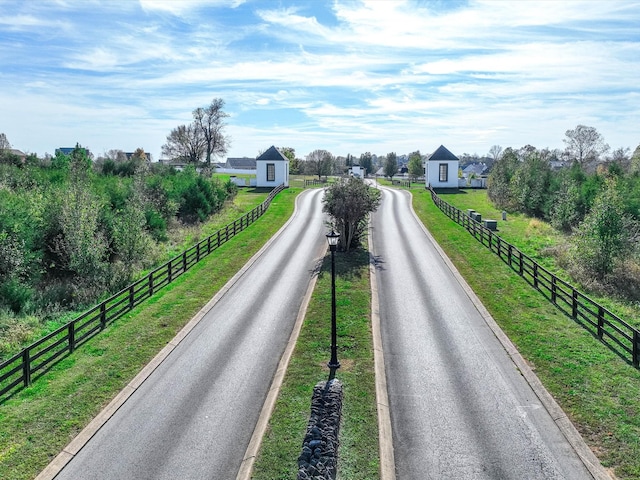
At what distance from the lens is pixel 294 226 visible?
4141 cm

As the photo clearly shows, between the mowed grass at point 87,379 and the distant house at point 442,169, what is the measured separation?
50.3 metres

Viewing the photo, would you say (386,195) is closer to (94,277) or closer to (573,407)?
(94,277)

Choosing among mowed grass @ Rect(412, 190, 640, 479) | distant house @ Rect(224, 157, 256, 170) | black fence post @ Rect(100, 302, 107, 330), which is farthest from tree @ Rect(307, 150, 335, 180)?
black fence post @ Rect(100, 302, 107, 330)

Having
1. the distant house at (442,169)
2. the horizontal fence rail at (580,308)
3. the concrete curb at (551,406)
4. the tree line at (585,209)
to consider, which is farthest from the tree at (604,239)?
the distant house at (442,169)

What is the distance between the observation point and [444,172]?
7050 cm

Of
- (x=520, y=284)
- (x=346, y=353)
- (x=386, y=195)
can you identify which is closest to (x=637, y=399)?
(x=346, y=353)

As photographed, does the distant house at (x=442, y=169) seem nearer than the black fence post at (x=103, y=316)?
No

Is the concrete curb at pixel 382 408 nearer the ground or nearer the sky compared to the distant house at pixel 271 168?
nearer the ground

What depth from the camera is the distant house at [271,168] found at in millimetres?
69375

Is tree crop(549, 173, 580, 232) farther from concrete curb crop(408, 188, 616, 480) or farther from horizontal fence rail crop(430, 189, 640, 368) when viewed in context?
concrete curb crop(408, 188, 616, 480)

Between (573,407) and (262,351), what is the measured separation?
32.7 feet

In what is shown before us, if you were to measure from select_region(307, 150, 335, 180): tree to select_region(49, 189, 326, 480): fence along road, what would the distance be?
75.6m

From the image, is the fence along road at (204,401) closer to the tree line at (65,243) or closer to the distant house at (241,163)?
the tree line at (65,243)

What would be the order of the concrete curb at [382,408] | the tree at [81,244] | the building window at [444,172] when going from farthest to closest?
the building window at [444,172] < the tree at [81,244] < the concrete curb at [382,408]
